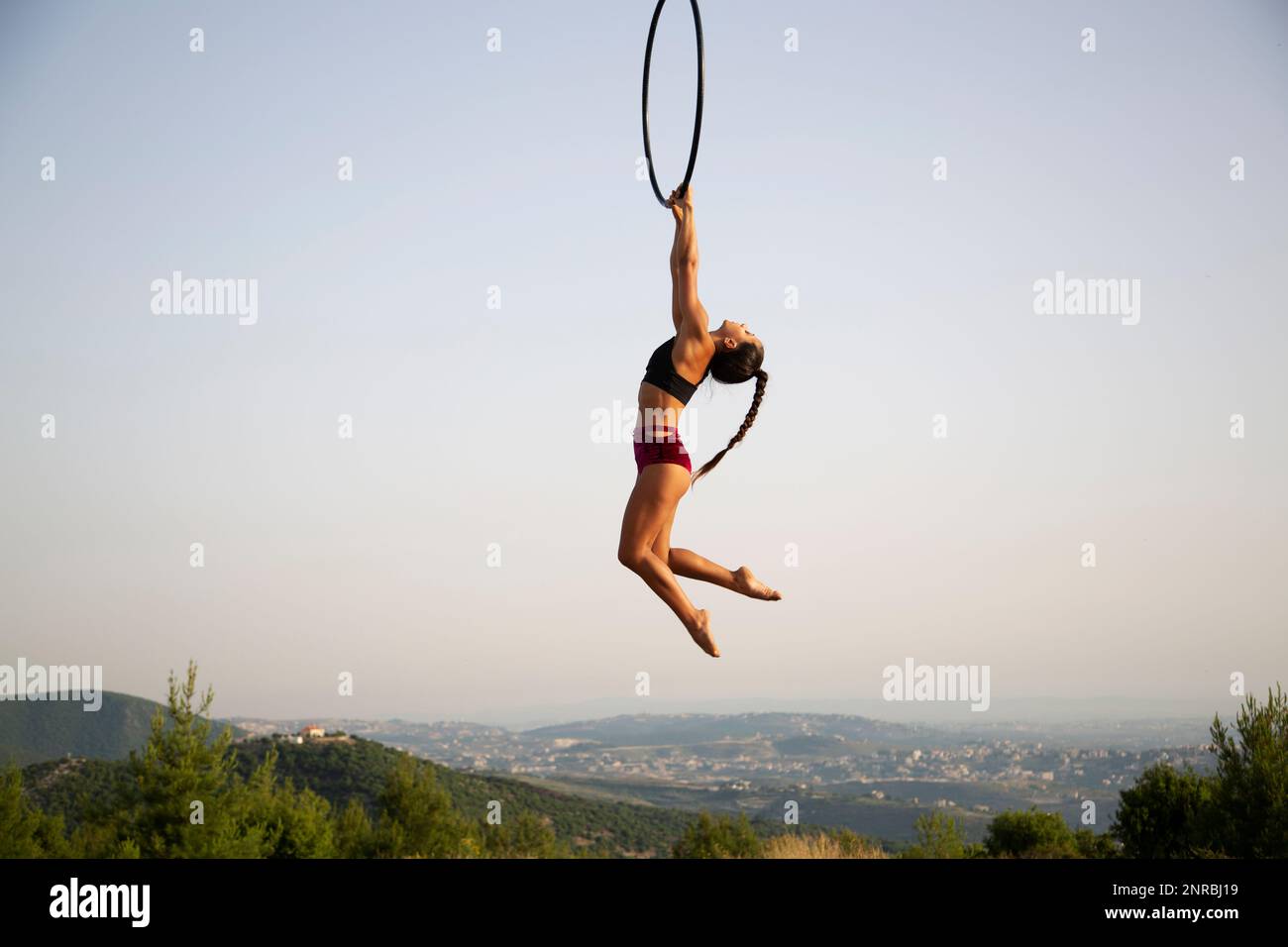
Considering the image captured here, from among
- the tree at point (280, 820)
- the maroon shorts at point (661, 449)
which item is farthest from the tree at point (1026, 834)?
the maroon shorts at point (661, 449)

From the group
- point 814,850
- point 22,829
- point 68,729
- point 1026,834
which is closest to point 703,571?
point 814,850

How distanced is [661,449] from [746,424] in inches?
39.3

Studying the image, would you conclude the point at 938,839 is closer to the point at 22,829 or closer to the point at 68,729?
the point at 22,829

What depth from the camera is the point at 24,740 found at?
6294 centimetres

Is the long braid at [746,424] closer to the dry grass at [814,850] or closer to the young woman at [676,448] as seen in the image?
the young woman at [676,448]

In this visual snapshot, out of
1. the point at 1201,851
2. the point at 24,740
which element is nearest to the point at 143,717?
the point at 24,740

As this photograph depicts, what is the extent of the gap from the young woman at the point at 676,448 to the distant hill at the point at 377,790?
1582 inches

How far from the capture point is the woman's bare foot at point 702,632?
25.0 ft

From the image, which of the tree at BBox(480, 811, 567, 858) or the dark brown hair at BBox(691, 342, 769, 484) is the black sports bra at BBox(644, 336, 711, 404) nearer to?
the dark brown hair at BBox(691, 342, 769, 484)

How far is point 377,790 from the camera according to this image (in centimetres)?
4950

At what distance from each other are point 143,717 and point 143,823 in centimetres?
4133

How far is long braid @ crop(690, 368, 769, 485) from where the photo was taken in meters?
8.26
